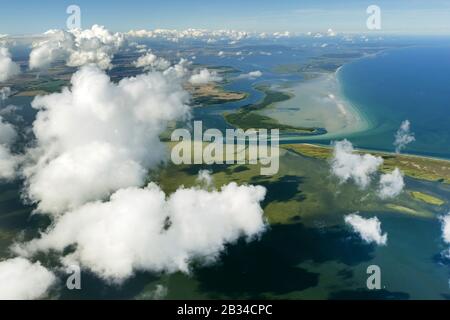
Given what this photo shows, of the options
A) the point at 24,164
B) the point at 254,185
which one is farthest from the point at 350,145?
the point at 24,164

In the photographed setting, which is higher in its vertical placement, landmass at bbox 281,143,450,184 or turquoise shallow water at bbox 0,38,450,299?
landmass at bbox 281,143,450,184

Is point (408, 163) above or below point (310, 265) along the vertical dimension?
above

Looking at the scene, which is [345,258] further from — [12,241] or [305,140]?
[305,140]

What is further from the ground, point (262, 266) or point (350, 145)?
point (350, 145)

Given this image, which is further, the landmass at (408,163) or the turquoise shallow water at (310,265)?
the landmass at (408,163)

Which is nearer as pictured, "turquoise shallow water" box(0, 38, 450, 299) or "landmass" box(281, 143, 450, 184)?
"turquoise shallow water" box(0, 38, 450, 299)

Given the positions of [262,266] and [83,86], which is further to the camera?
[83,86]

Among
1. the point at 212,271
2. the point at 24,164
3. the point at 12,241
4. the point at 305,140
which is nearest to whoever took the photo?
the point at 212,271

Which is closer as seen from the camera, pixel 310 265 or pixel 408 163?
pixel 310 265

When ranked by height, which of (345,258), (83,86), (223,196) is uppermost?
(83,86)

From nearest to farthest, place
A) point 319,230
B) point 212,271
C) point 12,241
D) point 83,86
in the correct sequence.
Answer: point 212,271 < point 12,241 < point 319,230 < point 83,86

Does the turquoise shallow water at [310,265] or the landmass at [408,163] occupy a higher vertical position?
the landmass at [408,163]
